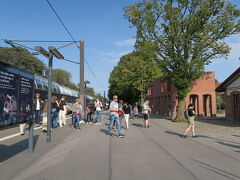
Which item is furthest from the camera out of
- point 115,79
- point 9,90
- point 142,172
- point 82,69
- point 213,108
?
point 115,79

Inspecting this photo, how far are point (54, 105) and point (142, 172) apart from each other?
7.86m

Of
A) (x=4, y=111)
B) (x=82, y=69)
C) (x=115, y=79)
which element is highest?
(x=115, y=79)

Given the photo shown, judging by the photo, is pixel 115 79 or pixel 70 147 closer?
pixel 70 147

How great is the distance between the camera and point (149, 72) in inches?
1753

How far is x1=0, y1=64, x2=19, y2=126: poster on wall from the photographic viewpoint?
16.2 feet

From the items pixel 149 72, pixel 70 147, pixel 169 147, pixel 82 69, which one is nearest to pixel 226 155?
pixel 169 147

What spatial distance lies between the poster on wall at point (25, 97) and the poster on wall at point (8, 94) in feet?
0.79

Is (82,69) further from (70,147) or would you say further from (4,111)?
(4,111)

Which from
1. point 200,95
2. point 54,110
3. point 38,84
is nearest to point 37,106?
point 54,110

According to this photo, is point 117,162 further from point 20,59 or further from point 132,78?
point 20,59

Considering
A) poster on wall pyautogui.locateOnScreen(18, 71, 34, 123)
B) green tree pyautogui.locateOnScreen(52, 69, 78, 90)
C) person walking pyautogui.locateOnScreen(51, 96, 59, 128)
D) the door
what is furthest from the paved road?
green tree pyautogui.locateOnScreen(52, 69, 78, 90)

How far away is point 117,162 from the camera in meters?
5.71

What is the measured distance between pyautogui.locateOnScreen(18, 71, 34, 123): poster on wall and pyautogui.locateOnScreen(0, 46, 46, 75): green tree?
144 ft

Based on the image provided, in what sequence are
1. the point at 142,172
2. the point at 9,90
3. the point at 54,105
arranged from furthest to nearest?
the point at 54,105 < the point at 9,90 < the point at 142,172
